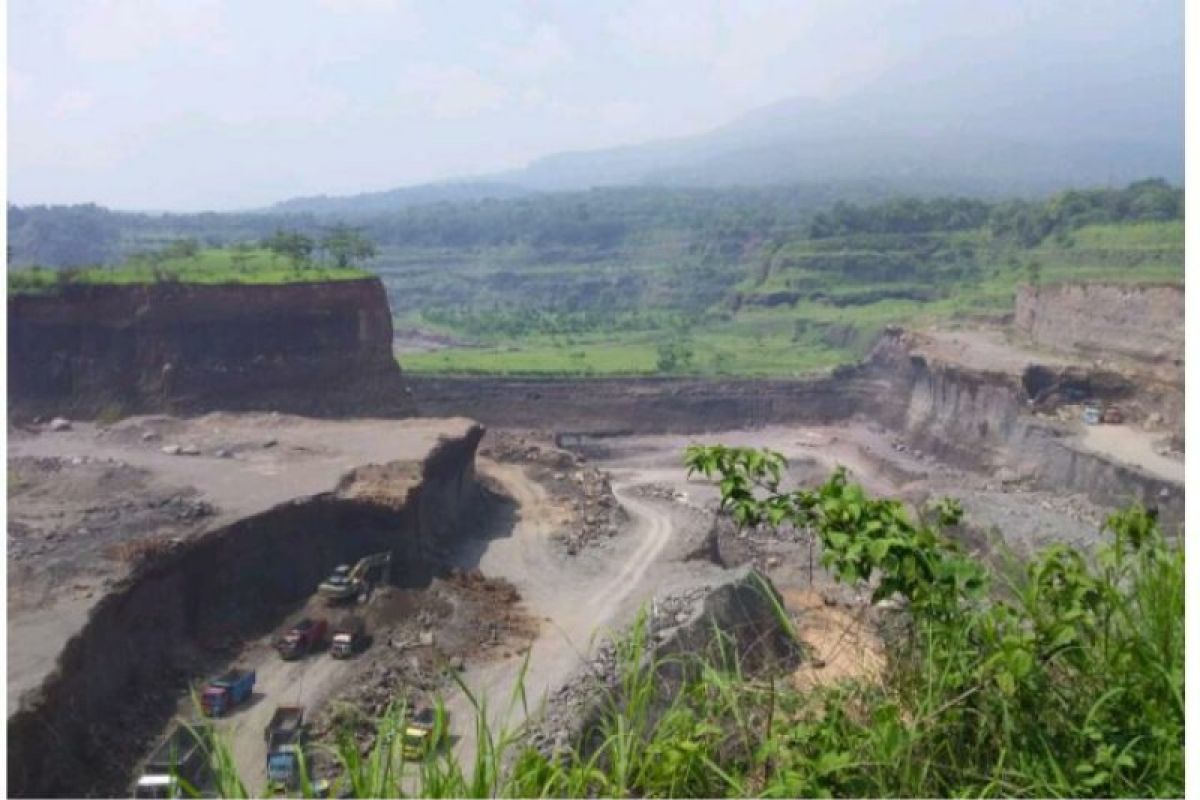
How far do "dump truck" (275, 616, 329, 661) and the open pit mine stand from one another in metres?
0.03

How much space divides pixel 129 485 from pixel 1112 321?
1557 cm

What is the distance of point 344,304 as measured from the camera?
1741 centimetres

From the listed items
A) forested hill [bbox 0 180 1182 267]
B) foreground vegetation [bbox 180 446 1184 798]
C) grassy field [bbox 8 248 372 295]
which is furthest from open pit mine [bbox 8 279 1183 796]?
forested hill [bbox 0 180 1182 267]

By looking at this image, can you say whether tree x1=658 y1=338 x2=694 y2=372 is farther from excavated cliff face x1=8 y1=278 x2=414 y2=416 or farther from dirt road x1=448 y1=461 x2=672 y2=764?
dirt road x1=448 y1=461 x2=672 y2=764

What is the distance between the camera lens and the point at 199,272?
1673 cm

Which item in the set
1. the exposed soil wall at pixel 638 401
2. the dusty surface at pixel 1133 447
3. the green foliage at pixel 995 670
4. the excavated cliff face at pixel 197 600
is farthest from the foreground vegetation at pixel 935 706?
the exposed soil wall at pixel 638 401

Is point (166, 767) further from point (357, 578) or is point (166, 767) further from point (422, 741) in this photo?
point (422, 741)

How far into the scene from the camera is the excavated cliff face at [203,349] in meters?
15.3

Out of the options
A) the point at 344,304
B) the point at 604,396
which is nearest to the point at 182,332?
the point at 344,304

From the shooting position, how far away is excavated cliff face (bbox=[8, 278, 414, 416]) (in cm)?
1529

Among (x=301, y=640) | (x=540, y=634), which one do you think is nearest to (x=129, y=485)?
(x=301, y=640)

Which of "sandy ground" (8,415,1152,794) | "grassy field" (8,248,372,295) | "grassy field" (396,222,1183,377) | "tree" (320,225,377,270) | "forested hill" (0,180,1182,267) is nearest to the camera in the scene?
"sandy ground" (8,415,1152,794)

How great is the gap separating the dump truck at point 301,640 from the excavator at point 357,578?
0.83 meters

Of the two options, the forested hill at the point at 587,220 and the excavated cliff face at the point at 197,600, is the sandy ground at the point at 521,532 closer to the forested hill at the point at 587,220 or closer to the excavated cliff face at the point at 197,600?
the excavated cliff face at the point at 197,600
